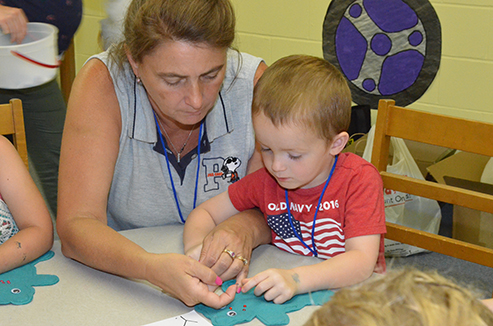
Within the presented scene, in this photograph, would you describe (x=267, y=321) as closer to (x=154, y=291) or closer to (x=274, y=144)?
(x=154, y=291)

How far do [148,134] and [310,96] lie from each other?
0.48 meters

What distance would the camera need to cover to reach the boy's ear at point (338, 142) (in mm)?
1125

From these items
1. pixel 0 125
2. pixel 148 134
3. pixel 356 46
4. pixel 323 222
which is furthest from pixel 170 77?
pixel 356 46

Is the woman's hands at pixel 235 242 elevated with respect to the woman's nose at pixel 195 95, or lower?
lower

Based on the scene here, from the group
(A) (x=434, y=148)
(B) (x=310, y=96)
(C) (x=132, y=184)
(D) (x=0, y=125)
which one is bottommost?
(A) (x=434, y=148)

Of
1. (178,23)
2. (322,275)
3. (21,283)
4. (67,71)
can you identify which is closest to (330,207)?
(322,275)

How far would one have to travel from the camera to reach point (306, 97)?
107 cm

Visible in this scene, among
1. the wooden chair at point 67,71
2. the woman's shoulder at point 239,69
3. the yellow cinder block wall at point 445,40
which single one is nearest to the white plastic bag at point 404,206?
the yellow cinder block wall at point 445,40

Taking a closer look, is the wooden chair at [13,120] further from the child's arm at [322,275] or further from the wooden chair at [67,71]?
the wooden chair at [67,71]

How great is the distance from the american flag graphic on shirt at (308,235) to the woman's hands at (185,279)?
25 cm

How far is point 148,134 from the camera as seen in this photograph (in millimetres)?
1342

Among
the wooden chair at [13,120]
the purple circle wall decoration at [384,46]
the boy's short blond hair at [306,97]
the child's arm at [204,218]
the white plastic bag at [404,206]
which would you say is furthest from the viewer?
the purple circle wall decoration at [384,46]

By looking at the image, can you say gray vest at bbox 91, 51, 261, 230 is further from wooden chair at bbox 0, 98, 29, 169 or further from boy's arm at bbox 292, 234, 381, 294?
boy's arm at bbox 292, 234, 381, 294

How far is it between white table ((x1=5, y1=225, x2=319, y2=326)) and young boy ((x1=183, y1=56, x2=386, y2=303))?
63mm
